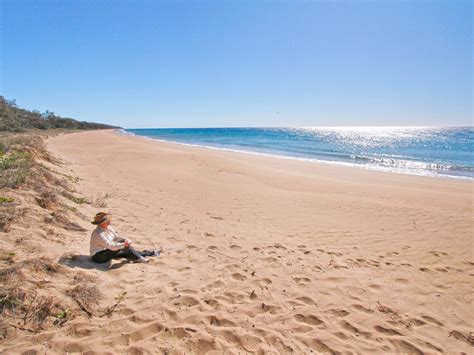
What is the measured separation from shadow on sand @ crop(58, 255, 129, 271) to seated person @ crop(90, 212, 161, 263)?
3.2 inches

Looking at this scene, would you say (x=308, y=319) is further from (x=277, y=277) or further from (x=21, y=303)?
(x=21, y=303)

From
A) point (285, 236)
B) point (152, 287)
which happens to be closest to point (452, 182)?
point (285, 236)

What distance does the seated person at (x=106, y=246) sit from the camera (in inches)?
183

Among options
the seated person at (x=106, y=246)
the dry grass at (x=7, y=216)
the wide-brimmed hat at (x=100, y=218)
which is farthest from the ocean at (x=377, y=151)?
the dry grass at (x=7, y=216)

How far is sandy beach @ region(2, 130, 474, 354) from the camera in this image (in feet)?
10.7

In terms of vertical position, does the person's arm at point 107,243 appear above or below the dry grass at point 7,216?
below

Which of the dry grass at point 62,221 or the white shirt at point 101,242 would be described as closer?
the white shirt at point 101,242

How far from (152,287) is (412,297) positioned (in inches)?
161

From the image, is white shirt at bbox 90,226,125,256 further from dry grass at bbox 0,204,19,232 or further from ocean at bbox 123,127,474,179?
ocean at bbox 123,127,474,179

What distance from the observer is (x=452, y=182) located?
573 inches

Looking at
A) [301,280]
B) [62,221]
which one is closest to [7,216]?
[62,221]

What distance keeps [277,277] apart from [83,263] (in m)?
3.23

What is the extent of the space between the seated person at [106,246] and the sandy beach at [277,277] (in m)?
0.18

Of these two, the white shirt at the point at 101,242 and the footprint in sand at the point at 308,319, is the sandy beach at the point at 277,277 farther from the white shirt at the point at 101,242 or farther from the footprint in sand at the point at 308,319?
the white shirt at the point at 101,242
